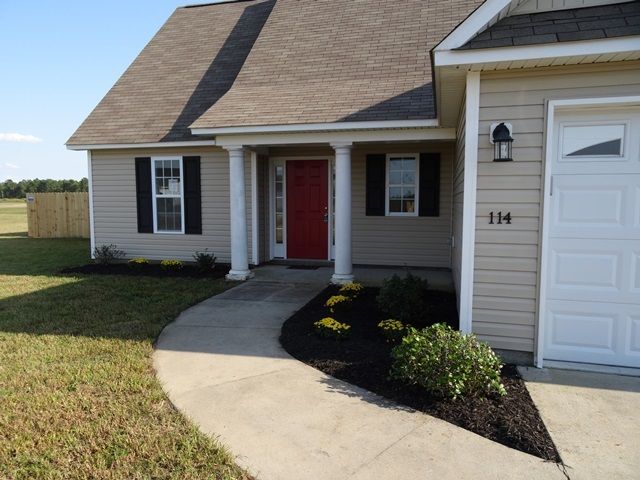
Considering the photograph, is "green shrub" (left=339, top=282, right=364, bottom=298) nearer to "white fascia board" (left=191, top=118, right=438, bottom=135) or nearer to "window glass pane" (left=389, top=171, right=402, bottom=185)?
"white fascia board" (left=191, top=118, right=438, bottom=135)

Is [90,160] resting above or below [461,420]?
above

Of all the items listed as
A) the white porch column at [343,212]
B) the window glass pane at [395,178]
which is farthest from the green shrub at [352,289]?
the window glass pane at [395,178]

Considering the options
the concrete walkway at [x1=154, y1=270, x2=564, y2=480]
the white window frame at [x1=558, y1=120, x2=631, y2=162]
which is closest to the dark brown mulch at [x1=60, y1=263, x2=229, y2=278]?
the concrete walkway at [x1=154, y1=270, x2=564, y2=480]

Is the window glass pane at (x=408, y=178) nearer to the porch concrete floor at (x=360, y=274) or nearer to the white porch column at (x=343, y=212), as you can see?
the porch concrete floor at (x=360, y=274)

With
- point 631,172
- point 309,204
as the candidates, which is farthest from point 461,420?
point 309,204

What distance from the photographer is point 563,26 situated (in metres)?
4.16

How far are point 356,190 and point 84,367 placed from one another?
6682 mm

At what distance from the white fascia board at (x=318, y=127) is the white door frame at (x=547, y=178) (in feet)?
10.1

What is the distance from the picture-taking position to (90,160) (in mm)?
10930

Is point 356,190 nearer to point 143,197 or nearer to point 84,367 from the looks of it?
point 143,197

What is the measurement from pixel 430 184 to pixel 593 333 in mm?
5415

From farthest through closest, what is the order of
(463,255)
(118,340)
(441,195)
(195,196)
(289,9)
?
(289,9) < (195,196) < (441,195) < (118,340) < (463,255)

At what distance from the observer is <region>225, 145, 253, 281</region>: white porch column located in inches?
339

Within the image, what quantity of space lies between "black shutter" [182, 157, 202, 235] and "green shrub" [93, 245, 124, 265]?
1.86m
